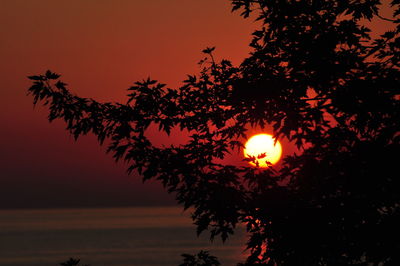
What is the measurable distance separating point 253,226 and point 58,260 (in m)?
→ 123

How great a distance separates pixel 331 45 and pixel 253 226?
3.17 meters

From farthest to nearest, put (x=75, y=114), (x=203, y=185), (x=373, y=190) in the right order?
1. (x=75, y=114)
2. (x=203, y=185)
3. (x=373, y=190)

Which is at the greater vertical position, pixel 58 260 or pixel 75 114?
pixel 58 260

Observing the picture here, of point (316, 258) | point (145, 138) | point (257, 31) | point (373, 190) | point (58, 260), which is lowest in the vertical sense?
point (316, 258)

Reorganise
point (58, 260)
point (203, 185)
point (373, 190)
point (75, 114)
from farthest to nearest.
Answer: point (58, 260)
point (75, 114)
point (203, 185)
point (373, 190)

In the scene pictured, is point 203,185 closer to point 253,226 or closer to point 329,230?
point 253,226

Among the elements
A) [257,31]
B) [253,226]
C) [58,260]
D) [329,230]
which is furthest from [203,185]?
[58,260]

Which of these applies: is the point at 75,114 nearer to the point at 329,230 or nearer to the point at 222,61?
the point at 222,61

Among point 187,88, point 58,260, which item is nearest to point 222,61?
point 187,88

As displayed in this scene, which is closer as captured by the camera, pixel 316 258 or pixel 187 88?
pixel 316 258

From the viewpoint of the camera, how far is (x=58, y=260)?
423 feet

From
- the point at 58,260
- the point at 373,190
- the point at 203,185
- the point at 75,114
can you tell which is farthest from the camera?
the point at 58,260

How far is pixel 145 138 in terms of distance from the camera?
11453 mm

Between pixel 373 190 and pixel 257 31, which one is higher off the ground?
pixel 257 31
